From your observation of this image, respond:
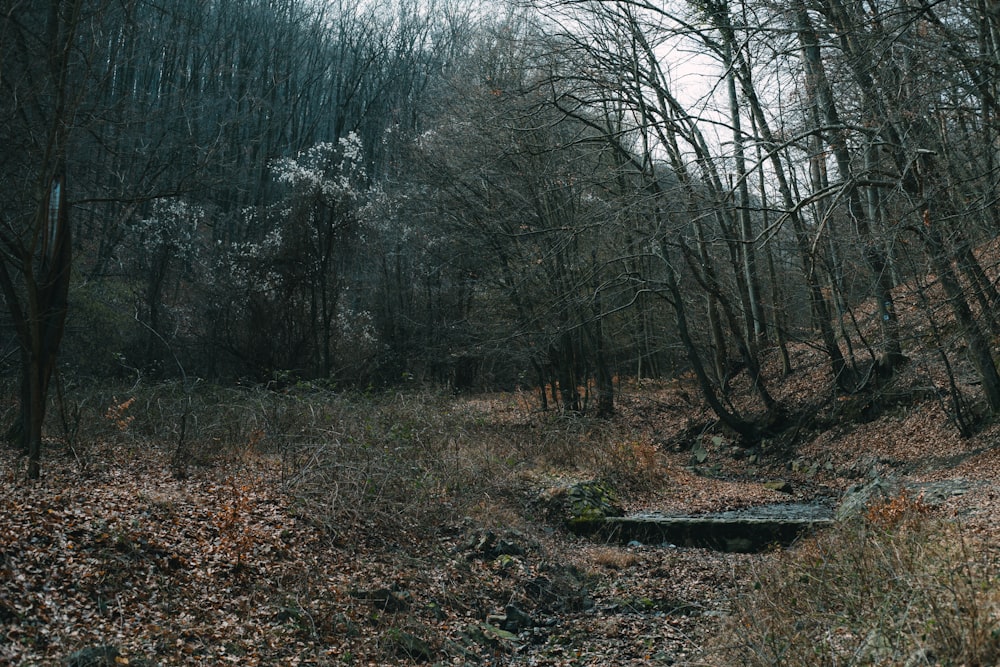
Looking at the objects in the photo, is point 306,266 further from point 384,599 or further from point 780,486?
point 384,599

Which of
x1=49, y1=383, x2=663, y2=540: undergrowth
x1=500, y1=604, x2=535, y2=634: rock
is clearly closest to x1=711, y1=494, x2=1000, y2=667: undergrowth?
x1=500, y1=604, x2=535, y2=634: rock

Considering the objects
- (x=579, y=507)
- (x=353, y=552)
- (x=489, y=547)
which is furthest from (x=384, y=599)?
(x=579, y=507)

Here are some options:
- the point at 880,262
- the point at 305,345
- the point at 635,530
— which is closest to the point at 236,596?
the point at 635,530

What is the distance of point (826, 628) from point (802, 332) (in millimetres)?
15939

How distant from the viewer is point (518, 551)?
8359 mm

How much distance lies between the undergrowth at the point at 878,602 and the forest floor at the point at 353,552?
0.16 m

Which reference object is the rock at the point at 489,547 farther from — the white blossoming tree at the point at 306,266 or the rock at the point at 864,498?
the white blossoming tree at the point at 306,266

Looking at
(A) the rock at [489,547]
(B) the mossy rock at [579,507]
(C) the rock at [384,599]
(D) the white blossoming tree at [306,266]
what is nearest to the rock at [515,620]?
(C) the rock at [384,599]

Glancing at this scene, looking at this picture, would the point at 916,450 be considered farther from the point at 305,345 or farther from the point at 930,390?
the point at 305,345

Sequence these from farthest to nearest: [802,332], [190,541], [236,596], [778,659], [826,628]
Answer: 1. [802,332]
2. [190,541]
3. [236,596]
4. [826,628]
5. [778,659]

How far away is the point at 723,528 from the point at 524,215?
31.3 ft

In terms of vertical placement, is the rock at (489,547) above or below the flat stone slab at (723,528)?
above

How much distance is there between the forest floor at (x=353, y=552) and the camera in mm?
5539

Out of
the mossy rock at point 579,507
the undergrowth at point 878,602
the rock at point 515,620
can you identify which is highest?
the undergrowth at point 878,602
